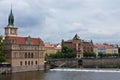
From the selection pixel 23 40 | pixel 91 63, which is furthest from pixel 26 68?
pixel 91 63

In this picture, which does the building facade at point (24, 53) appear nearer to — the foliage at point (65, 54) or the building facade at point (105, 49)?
the foliage at point (65, 54)

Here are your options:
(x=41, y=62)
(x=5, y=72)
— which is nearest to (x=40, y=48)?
(x=41, y=62)

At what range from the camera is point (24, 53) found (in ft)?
307

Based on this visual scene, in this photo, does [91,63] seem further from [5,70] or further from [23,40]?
[5,70]

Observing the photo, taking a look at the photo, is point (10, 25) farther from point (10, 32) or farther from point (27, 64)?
point (27, 64)

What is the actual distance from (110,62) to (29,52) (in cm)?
3397

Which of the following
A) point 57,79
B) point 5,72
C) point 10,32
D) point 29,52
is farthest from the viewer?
point 10,32

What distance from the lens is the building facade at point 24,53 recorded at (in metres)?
89.3

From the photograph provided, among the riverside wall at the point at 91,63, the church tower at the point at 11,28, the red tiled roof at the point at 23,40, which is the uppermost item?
the church tower at the point at 11,28

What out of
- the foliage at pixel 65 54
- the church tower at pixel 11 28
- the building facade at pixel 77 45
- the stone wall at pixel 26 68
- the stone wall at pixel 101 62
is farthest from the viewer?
the building facade at pixel 77 45

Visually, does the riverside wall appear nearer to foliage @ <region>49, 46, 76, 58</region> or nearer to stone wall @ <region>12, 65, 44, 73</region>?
foliage @ <region>49, 46, 76, 58</region>

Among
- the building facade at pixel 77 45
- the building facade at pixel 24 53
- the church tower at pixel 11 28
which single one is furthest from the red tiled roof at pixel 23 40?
the building facade at pixel 77 45

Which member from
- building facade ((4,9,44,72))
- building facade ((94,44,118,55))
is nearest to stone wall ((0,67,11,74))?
building facade ((4,9,44,72))

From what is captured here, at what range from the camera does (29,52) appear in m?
95.4
